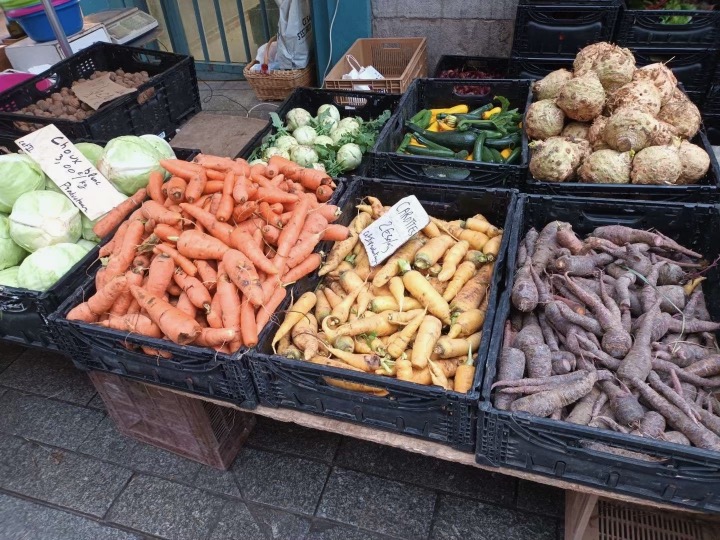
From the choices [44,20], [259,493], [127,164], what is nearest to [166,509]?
[259,493]

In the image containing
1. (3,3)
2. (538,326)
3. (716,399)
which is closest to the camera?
(716,399)

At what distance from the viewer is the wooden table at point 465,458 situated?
169cm

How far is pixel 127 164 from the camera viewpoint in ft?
9.00

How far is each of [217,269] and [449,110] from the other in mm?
2101

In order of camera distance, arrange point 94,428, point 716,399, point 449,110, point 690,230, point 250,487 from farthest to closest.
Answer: point 449,110, point 94,428, point 250,487, point 690,230, point 716,399

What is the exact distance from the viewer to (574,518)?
2.03 metres

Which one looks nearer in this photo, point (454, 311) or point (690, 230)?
point (454, 311)

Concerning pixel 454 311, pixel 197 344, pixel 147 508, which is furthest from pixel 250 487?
pixel 454 311

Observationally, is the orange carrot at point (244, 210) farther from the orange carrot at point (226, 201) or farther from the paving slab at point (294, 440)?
the paving slab at point (294, 440)

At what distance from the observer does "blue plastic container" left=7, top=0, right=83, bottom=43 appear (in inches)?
170

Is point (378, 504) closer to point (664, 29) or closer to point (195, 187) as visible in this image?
point (195, 187)

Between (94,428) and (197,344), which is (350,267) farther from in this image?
(94,428)

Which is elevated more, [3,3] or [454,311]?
[3,3]

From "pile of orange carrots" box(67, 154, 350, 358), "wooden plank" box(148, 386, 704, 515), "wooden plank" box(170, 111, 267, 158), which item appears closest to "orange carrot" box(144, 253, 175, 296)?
"pile of orange carrots" box(67, 154, 350, 358)
